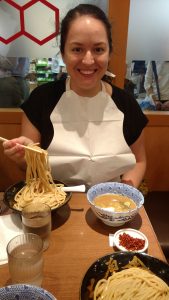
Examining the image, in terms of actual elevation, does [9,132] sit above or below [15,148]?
below

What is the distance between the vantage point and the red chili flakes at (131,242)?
1.13 meters

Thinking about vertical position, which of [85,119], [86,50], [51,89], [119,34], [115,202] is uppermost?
[119,34]

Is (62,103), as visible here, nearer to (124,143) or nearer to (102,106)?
(102,106)

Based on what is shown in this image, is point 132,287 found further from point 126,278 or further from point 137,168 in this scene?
point 137,168

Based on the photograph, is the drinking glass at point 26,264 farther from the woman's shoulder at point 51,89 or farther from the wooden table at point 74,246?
the woman's shoulder at point 51,89

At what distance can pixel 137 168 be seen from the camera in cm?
184

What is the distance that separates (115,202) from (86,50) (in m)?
0.77

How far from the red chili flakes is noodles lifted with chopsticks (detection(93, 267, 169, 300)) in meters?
0.13

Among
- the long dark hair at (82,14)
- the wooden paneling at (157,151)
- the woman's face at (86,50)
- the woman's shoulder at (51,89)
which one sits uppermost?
the long dark hair at (82,14)

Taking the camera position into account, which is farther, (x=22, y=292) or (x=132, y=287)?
(x=132, y=287)

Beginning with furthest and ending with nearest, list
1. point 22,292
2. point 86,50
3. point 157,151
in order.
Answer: point 157,151
point 86,50
point 22,292

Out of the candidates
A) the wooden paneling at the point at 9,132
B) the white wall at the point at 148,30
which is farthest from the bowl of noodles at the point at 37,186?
the white wall at the point at 148,30

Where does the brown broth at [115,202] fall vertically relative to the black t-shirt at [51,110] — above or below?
below

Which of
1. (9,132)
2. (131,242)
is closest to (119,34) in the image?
(9,132)
